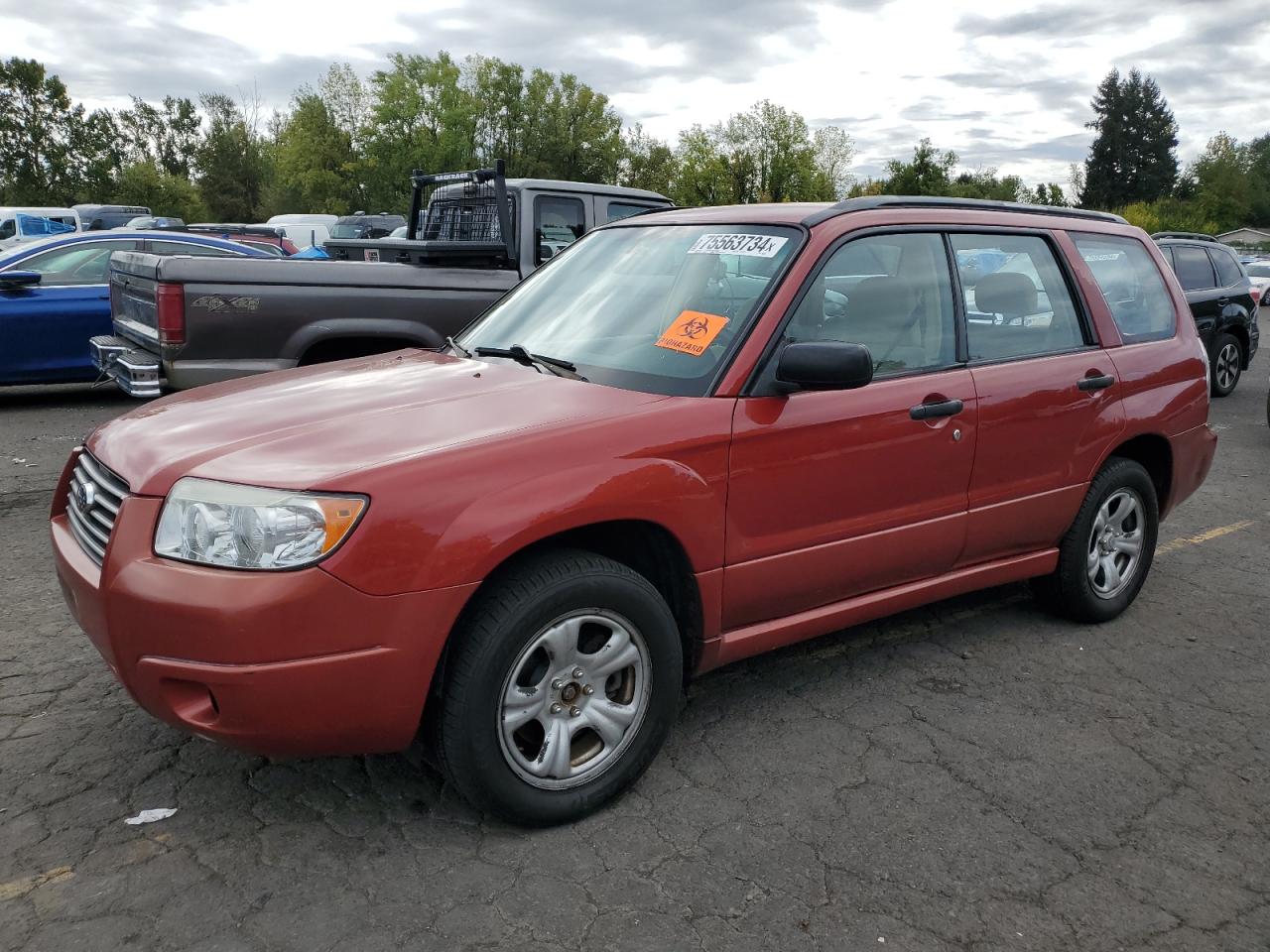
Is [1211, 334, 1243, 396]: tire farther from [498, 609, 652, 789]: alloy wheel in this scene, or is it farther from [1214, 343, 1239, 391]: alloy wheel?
[498, 609, 652, 789]: alloy wheel

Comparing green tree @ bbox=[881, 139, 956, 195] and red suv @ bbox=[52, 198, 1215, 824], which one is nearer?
red suv @ bbox=[52, 198, 1215, 824]

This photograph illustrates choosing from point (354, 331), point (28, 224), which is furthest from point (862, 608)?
point (28, 224)

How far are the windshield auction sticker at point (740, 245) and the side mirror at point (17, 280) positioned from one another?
306 inches

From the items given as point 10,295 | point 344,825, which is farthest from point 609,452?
point 10,295

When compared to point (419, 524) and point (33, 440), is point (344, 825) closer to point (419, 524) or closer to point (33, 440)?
point (419, 524)

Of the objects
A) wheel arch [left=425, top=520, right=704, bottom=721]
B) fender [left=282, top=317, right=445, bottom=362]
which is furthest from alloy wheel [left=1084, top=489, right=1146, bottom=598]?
fender [left=282, top=317, right=445, bottom=362]

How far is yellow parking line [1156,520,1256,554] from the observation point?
20.0 ft

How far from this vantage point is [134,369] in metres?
6.42

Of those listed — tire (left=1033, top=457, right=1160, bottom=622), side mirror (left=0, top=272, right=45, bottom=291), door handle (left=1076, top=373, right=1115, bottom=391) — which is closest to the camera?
door handle (left=1076, top=373, right=1115, bottom=391)

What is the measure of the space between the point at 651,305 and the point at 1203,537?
14.4ft

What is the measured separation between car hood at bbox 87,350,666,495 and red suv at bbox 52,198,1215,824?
0.02 meters

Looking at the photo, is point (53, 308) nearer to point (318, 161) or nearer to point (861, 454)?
point (861, 454)

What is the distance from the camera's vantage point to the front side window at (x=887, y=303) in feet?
11.7

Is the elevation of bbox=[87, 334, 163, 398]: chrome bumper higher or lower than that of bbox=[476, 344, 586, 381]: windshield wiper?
lower
